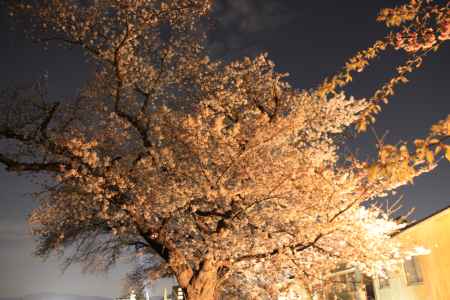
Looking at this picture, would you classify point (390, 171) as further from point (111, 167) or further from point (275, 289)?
point (275, 289)

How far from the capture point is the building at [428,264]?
14562 mm

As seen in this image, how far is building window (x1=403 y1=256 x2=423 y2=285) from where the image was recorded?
54.4 feet

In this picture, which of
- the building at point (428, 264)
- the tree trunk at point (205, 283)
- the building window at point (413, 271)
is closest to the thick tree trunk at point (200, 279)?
the tree trunk at point (205, 283)

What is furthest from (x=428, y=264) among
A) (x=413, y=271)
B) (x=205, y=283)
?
(x=205, y=283)

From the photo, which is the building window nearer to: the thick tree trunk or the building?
the building

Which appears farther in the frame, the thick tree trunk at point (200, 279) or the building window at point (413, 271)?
the building window at point (413, 271)

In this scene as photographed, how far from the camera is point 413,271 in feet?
56.4

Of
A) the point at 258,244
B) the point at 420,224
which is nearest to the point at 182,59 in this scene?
the point at 258,244

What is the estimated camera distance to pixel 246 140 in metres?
13.8

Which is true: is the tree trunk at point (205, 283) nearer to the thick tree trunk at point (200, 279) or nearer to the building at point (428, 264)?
the thick tree trunk at point (200, 279)

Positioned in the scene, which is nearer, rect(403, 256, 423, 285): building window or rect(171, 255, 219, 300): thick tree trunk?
rect(171, 255, 219, 300): thick tree trunk

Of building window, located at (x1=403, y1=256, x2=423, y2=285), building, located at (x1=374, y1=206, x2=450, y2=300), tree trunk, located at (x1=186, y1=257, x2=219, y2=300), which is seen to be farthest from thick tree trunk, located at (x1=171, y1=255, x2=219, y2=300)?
building window, located at (x1=403, y1=256, x2=423, y2=285)

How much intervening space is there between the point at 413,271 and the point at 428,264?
1718 mm

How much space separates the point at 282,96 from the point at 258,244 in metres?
6.58
